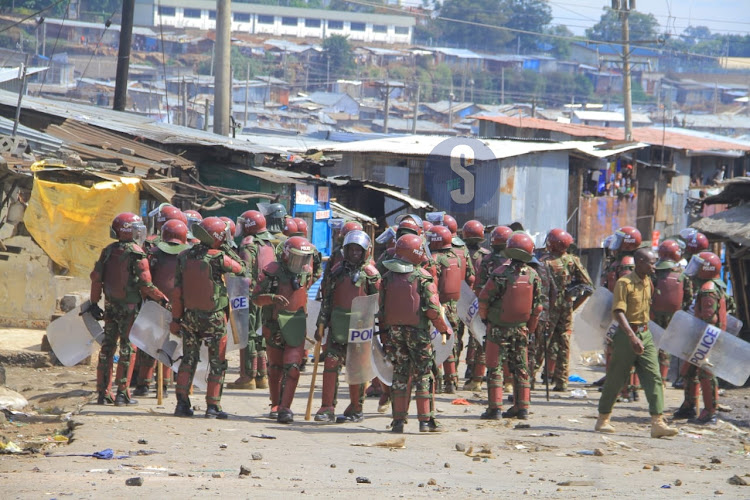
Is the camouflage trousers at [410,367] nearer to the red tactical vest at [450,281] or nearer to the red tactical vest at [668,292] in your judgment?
the red tactical vest at [450,281]

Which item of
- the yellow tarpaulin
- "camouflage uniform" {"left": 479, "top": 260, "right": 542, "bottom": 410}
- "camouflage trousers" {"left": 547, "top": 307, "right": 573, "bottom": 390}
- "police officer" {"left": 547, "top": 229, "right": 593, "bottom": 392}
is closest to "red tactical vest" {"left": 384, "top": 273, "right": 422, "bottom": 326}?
"camouflage uniform" {"left": 479, "top": 260, "right": 542, "bottom": 410}

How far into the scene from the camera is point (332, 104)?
223 ft

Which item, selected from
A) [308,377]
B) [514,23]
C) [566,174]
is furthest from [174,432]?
[514,23]

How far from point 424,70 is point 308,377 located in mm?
73209

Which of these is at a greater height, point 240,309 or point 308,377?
point 240,309

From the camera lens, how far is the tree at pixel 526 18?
9983cm

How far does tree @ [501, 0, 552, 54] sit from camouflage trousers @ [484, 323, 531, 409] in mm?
91607

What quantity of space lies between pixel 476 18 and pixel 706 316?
303 feet

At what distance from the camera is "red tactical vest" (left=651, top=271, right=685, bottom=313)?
41.4 feet

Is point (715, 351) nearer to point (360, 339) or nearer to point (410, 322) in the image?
point (410, 322)

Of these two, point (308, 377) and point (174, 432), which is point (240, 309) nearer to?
point (174, 432)

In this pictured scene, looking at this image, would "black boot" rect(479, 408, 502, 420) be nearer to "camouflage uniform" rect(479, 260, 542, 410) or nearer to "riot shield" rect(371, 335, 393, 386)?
"camouflage uniform" rect(479, 260, 542, 410)

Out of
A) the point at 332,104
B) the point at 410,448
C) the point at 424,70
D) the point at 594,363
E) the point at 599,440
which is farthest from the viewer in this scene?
the point at 424,70

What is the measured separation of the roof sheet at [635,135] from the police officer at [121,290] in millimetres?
27662
